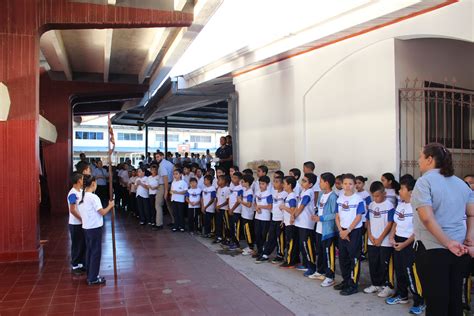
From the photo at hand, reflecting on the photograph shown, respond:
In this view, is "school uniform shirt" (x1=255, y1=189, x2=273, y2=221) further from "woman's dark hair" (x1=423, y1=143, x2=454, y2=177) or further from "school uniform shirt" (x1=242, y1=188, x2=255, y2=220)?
"woman's dark hair" (x1=423, y1=143, x2=454, y2=177)

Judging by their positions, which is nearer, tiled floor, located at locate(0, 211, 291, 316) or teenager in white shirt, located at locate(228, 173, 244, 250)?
tiled floor, located at locate(0, 211, 291, 316)

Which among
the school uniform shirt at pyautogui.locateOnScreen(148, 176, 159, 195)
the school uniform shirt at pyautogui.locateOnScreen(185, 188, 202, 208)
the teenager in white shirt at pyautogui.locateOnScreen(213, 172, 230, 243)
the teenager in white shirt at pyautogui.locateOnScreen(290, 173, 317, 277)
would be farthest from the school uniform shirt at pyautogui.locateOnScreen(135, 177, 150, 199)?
the teenager in white shirt at pyautogui.locateOnScreen(290, 173, 317, 277)

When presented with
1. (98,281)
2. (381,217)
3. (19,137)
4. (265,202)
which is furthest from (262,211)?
(19,137)

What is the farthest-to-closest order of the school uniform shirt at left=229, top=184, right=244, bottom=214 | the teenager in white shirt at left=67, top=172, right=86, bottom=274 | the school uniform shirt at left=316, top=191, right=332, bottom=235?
the school uniform shirt at left=229, top=184, right=244, bottom=214
the teenager in white shirt at left=67, top=172, right=86, bottom=274
the school uniform shirt at left=316, top=191, right=332, bottom=235

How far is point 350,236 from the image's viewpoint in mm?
4762

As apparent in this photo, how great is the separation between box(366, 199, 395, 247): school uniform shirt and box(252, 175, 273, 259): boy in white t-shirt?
1.81 metres

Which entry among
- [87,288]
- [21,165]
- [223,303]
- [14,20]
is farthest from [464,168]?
[14,20]

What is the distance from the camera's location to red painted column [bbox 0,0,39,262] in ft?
20.1

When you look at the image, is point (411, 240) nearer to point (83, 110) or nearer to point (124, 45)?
point (124, 45)

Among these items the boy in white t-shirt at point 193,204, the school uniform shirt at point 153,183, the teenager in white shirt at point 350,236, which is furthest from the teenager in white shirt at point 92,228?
the school uniform shirt at point 153,183

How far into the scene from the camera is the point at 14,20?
20.4 feet

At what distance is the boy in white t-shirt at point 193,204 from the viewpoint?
8344 millimetres

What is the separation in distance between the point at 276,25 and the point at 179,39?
224 cm

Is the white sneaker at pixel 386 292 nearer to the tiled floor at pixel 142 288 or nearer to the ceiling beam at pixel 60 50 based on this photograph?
the tiled floor at pixel 142 288
